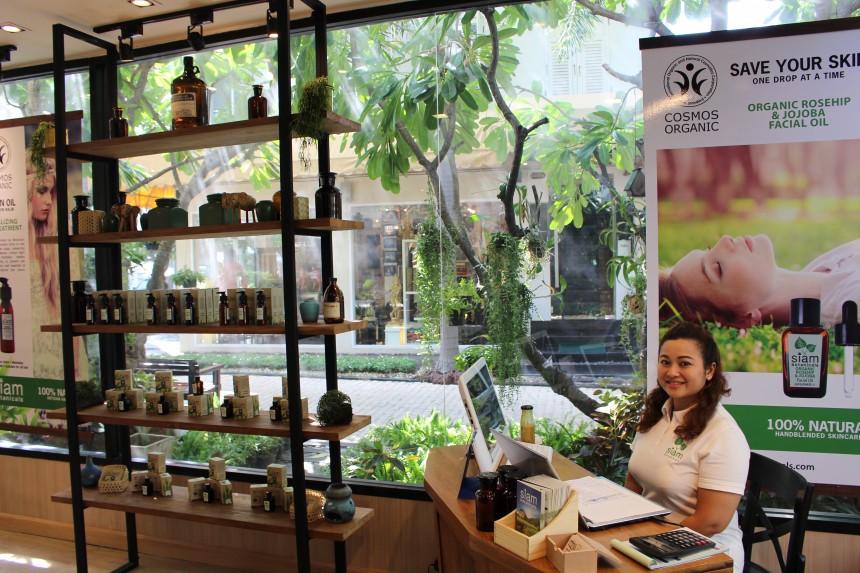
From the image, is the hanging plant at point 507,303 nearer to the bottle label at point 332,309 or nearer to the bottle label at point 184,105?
the bottle label at point 332,309

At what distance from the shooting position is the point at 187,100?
3.26 metres

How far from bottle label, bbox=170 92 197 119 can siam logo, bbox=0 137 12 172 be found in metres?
1.87

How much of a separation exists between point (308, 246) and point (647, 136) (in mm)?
1899

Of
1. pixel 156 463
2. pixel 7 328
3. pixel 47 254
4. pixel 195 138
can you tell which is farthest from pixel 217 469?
pixel 7 328

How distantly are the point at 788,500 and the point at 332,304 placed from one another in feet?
6.67

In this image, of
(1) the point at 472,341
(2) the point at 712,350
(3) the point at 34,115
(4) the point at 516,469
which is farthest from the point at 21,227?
(2) the point at 712,350

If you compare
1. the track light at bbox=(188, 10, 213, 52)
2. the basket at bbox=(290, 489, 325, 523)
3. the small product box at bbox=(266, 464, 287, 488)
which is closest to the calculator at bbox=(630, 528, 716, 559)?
the basket at bbox=(290, 489, 325, 523)

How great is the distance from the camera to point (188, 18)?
361 cm

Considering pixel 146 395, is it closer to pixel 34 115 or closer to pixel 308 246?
pixel 308 246

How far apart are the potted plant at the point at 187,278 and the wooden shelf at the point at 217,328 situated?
64cm

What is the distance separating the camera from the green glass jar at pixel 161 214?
11.1ft

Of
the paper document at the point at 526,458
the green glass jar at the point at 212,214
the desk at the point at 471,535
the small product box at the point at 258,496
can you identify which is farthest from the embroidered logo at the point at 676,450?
the green glass jar at the point at 212,214

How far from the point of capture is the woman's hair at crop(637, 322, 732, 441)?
236 cm

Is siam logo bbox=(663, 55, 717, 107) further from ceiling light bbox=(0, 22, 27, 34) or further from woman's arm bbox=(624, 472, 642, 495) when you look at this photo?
ceiling light bbox=(0, 22, 27, 34)
